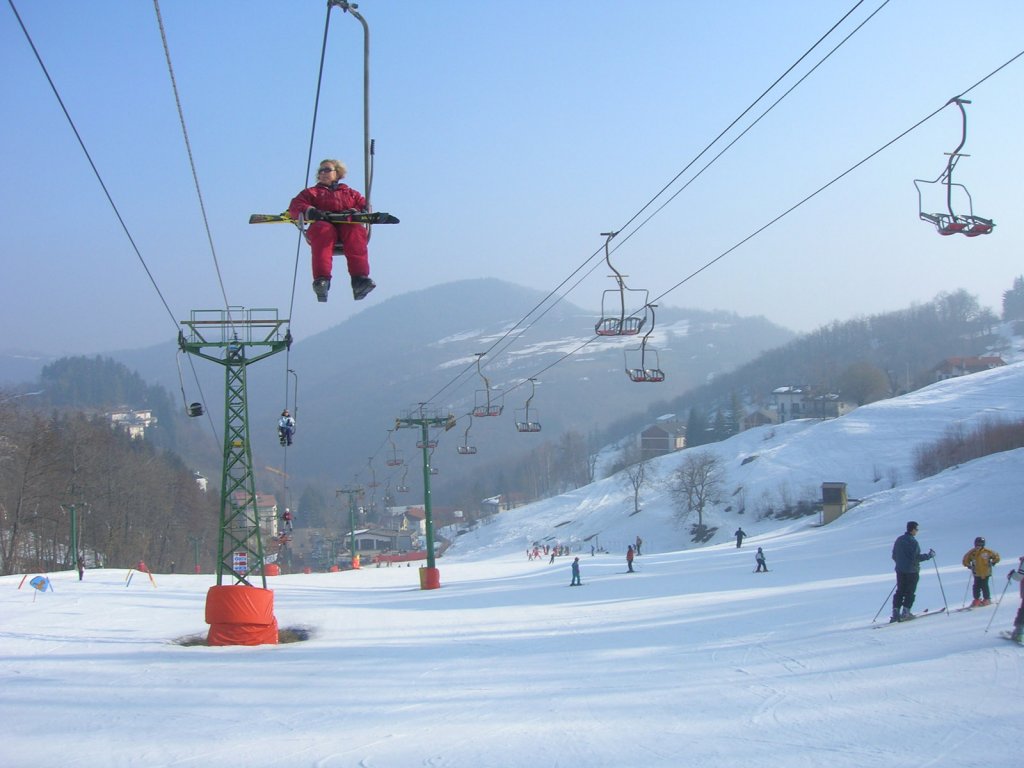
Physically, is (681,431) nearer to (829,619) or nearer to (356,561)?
(356,561)

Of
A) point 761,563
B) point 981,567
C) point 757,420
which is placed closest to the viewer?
point 981,567

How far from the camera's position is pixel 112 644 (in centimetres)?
1755

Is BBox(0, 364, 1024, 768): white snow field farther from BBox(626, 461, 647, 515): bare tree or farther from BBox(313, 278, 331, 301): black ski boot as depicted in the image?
BBox(626, 461, 647, 515): bare tree

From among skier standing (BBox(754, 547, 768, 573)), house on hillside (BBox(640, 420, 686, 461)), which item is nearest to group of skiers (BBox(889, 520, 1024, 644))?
skier standing (BBox(754, 547, 768, 573))

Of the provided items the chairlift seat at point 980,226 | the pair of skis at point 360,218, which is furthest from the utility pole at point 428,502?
the pair of skis at point 360,218

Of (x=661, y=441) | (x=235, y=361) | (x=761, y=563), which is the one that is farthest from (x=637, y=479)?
(x=235, y=361)

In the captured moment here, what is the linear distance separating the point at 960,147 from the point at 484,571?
127 feet

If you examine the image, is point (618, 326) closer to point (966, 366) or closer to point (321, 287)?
point (321, 287)

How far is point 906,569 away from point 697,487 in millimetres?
71628

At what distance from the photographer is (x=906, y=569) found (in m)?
13.2

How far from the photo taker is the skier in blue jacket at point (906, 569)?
13031 millimetres

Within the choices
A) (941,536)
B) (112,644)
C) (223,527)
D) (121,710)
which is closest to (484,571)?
(941,536)

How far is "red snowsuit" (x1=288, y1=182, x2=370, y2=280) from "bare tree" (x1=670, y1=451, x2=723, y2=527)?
76.9 metres

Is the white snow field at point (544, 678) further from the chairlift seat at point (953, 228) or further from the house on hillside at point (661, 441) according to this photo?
the house on hillside at point (661, 441)
